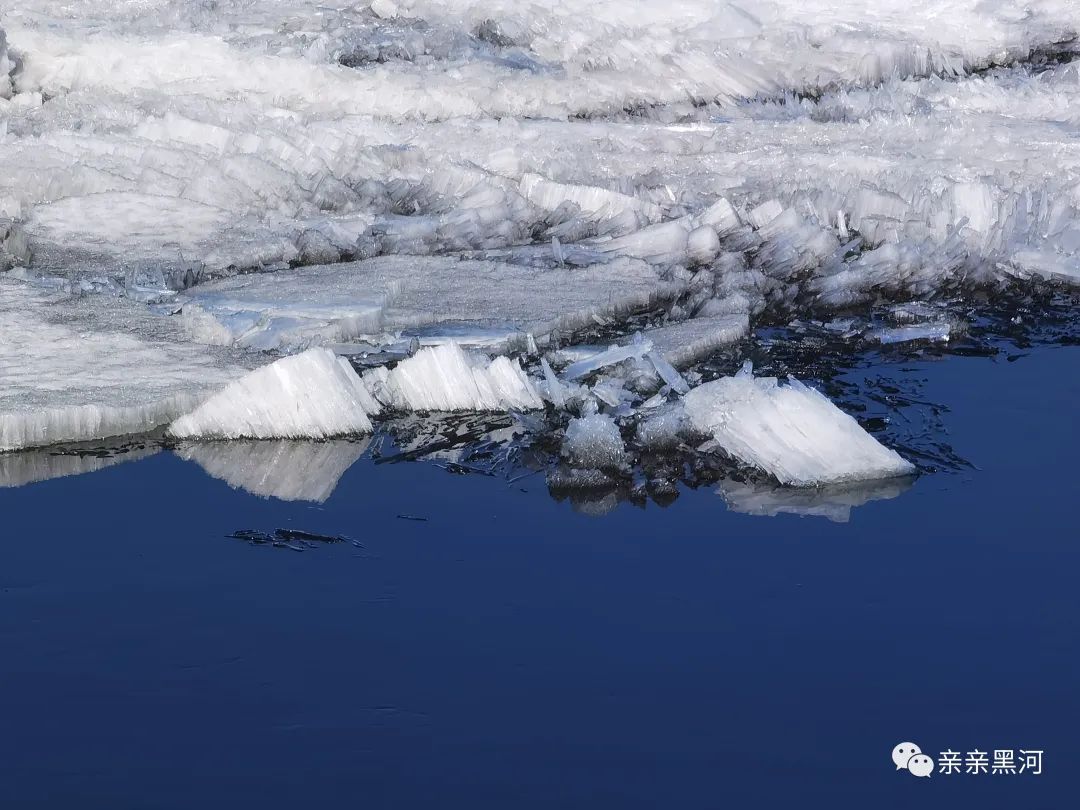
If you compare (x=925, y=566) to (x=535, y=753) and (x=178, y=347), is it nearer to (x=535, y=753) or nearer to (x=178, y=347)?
(x=535, y=753)

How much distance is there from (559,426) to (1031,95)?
15.6 feet

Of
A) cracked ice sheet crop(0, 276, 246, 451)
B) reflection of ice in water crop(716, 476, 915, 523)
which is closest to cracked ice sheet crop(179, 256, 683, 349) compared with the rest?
cracked ice sheet crop(0, 276, 246, 451)

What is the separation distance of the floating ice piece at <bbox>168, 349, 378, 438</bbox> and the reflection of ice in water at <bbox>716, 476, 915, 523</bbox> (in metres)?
1.15

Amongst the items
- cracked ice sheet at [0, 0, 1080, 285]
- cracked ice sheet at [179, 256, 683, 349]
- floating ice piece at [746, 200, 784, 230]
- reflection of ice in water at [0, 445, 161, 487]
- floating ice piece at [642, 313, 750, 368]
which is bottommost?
reflection of ice in water at [0, 445, 161, 487]

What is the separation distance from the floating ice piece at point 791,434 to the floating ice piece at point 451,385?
0.56m

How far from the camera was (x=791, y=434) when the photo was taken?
416cm

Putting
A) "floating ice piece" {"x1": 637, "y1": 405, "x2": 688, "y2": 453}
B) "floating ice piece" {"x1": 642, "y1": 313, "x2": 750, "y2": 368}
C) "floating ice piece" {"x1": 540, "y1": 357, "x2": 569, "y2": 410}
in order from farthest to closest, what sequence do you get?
"floating ice piece" {"x1": 642, "y1": 313, "x2": 750, "y2": 368}
"floating ice piece" {"x1": 540, "y1": 357, "x2": 569, "y2": 410}
"floating ice piece" {"x1": 637, "y1": 405, "x2": 688, "y2": 453}

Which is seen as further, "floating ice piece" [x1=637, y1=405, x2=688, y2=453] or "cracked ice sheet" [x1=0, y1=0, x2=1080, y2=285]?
"cracked ice sheet" [x1=0, y1=0, x2=1080, y2=285]

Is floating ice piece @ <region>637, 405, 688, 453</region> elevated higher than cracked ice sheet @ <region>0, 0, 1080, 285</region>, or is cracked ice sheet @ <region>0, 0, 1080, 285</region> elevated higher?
cracked ice sheet @ <region>0, 0, 1080, 285</region>

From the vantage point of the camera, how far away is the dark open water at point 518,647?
286 cm

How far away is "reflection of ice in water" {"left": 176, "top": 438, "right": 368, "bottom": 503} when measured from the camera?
4.07 meters

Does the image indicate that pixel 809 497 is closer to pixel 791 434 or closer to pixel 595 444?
pixel 791 434

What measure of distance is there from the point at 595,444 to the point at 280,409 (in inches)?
37.8

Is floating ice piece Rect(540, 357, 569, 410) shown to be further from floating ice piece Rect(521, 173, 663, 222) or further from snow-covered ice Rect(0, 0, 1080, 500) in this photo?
floating ice piece Rect(521, 173, 663, 222)
